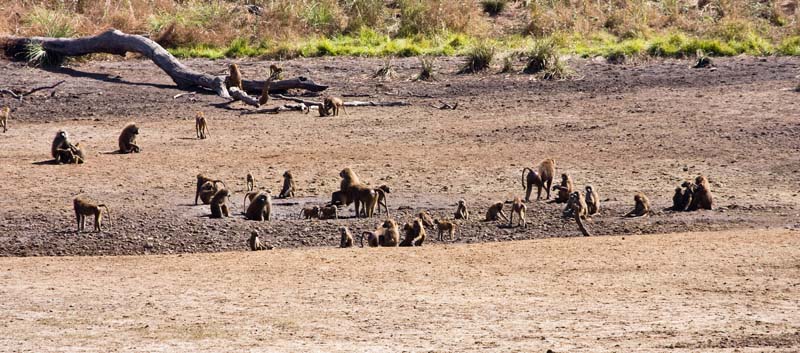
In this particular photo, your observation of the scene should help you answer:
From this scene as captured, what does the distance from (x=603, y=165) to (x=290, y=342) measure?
31.5 feet

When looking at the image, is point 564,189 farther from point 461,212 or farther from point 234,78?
point 234,78

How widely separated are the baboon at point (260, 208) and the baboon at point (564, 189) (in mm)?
3559

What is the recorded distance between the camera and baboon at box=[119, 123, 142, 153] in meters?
21.8

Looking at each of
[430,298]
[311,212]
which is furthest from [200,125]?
[430,298]

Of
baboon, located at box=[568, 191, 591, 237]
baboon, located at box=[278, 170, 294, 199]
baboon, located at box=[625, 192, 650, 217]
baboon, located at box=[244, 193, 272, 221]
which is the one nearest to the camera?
baboon, located at box=[568, 191, 591, 237]

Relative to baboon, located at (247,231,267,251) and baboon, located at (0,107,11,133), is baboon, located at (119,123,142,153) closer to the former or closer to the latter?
baboon, located at (0,107,11,133)

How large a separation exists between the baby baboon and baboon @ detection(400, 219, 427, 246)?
5.72 ft

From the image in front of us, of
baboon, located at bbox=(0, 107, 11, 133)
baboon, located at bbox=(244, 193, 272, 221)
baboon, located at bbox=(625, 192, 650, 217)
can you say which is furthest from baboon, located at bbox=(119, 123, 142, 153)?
baboon, located at bbox=(625, 192, 650, 217)

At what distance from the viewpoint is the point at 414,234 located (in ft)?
55.1

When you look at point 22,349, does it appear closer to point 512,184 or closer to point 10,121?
point 512,184

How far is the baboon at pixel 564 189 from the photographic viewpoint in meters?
18.7

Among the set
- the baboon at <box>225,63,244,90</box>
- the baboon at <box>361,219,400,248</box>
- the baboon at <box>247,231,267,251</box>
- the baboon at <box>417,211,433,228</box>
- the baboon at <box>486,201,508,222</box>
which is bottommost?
the baboon at <box>247,231,267,251</box>

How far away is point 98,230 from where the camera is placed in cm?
1712

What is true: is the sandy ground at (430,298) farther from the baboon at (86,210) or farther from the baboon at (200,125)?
the baboon at (200,125)
